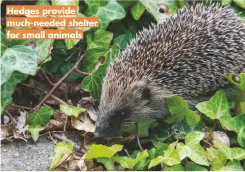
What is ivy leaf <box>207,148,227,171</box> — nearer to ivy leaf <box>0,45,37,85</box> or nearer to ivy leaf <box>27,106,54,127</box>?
ivy leaf <box>27,106,54,127</box>

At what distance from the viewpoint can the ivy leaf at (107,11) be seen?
4.32 meters

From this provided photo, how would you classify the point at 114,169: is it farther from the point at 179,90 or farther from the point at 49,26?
the point at 49,26

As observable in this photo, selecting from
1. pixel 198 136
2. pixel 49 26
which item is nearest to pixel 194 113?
pixel 198 136

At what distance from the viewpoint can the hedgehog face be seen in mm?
3828

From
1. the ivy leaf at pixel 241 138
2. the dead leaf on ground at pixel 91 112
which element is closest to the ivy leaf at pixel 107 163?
the dead leaf on ground at pixel 91 112

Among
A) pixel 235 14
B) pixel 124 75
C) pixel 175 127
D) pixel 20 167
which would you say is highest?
pixel 235 14

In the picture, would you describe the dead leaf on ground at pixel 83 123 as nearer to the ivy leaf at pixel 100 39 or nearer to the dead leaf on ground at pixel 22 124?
the dead leaf on ground at pixel 22 124

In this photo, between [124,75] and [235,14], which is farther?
[235,14]

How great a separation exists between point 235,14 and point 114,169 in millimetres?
1541

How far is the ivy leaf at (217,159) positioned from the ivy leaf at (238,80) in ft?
1.70

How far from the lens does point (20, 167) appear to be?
3.67 metres

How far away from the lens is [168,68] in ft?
12.8

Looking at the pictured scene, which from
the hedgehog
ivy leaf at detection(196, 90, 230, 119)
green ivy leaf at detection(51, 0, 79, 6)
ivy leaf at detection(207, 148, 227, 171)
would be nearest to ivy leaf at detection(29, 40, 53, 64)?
green ivy leaf at detection(51, 0, 79, 6)

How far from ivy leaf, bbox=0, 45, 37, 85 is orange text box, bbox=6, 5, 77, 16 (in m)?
0.41
